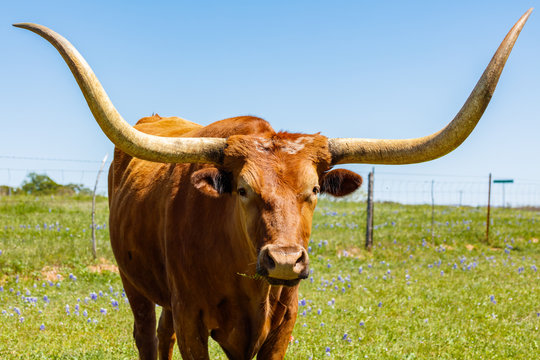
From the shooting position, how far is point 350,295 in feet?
29.0

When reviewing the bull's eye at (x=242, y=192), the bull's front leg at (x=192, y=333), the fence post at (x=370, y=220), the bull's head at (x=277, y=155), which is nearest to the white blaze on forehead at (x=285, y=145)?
the bull's head at (x=277, y=155)

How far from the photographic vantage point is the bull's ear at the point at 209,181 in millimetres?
3607

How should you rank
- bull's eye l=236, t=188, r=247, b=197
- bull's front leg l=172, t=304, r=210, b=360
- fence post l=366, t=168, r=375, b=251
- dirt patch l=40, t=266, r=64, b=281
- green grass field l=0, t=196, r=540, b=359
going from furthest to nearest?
1. fence post l=366, t=168, r=375, b=251
2. dirt patch l=40, t=266, r=64, b=281
3. green grass field l=0, t=196, r=540, b=359
4. bull's front leg l=172, t=304, r=210, b=360
5. bull's eye l=236, t=188, r=247, b=197

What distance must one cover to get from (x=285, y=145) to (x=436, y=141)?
980 mm

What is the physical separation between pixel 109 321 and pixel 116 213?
217cm

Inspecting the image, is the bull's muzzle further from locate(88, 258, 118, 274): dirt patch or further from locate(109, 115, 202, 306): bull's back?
locate(88, 258, 118, 274): dirt patch

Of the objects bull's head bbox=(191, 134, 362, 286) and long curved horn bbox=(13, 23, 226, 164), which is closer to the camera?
bull's head bbox=(191, 134, 362, 286)

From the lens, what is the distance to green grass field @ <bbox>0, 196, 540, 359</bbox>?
243 inches

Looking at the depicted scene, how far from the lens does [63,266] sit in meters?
10.2

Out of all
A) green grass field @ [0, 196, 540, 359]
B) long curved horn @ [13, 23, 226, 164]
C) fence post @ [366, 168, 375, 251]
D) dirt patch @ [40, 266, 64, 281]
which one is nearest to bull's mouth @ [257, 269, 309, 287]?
long curved horn @ [13, 23, 226, 164]

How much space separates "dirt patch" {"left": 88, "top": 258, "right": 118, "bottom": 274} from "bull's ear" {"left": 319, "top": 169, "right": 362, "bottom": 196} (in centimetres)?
736

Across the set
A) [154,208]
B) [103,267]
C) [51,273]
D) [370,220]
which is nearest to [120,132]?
[154,208]

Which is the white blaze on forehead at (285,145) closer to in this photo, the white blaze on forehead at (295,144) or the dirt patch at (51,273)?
the white blaze on forehead at (295,144)

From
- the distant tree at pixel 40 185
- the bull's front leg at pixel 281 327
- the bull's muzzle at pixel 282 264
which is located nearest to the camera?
the bull's muzzle at pixel 282 264
